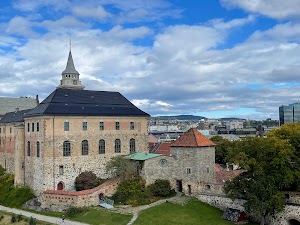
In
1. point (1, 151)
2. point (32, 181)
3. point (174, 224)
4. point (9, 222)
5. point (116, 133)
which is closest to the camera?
point (174, 224)

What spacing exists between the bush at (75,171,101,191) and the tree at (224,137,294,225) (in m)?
17.5

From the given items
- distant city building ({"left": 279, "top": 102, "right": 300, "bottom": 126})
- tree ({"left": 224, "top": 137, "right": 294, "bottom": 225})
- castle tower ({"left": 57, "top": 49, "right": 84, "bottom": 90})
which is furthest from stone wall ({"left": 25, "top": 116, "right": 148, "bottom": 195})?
distant city building ({"left": 279, "top": 102, "right": 300, "bottom": 126})

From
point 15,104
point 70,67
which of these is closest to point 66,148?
point 70,67

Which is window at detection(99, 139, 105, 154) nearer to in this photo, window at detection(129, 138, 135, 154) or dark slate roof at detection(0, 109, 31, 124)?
window at detection(129, 138, 135, 154)

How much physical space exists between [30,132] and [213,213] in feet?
88.9

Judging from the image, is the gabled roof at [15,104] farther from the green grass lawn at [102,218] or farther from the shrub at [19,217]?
the green grass lawn at [102,218]

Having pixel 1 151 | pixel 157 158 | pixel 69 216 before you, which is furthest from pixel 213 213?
pixel 1 151

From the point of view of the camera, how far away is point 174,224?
35344 mm

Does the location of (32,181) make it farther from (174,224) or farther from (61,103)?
(174,224)

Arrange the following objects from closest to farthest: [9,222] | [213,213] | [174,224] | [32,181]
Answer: [174,224] < [213,213] < [9,222] < [32,181]

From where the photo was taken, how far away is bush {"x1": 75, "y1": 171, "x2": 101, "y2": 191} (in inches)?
1842

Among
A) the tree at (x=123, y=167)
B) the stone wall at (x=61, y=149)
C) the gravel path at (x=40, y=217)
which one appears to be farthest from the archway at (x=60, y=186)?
the tree at (x=123, y=167)

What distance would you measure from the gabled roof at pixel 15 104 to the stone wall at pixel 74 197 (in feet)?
141

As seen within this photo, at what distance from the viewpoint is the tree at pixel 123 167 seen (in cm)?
4691
